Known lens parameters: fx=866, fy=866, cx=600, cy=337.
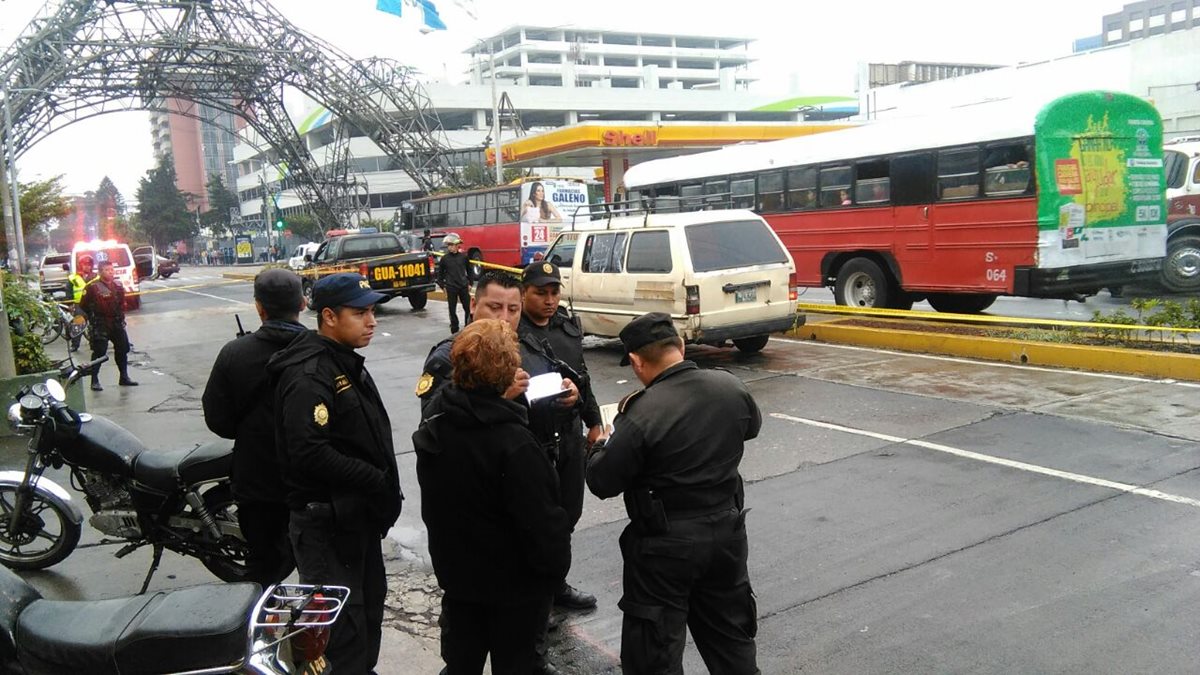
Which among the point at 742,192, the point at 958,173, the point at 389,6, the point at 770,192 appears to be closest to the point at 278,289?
the point at 958,173

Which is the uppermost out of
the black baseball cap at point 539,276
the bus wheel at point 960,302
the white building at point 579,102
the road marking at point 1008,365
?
the white building at point 579,102

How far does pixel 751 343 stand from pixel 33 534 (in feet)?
27.6

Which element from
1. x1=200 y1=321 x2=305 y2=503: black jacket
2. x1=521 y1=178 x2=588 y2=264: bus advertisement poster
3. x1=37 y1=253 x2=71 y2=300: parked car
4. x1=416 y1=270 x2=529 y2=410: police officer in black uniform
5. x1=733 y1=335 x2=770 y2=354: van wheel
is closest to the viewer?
x1=416 y1=270 x2=529 y2=410: police officer in black uniform

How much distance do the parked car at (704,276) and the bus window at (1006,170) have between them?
3.51m

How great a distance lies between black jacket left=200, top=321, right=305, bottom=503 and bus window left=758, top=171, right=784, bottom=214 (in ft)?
42.4

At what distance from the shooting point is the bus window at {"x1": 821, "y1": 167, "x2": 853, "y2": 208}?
47.3 ft

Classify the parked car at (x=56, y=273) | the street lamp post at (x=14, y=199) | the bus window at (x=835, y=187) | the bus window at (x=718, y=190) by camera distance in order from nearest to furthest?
the bus window at (x=835, y=187) → the bus window at (x=718, y=190) → the street lamp post at (x=14, y=199) → the parked car at (x=56, y=273)

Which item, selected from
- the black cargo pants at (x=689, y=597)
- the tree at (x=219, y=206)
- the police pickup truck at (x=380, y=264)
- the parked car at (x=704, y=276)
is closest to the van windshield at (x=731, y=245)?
the parked car at (x=704, y=276)

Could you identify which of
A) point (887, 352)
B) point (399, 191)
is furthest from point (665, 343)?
point (399, 191)

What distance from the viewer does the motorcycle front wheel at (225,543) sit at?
4812 mm

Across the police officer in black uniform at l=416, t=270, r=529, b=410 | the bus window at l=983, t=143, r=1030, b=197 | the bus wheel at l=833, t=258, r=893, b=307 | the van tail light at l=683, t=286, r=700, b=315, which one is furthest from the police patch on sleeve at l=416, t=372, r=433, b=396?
the bus wheel at l=833, t=258, r=893, b=307

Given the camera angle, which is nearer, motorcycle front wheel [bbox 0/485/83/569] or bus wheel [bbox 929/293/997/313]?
motorcycle front wheel [bbox 0/485/83/569]

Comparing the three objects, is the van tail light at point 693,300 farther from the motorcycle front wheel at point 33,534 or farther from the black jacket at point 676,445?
the black jacket at point 676,445

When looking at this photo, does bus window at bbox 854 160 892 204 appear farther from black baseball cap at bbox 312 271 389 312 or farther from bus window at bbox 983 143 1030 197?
black baseball cap at bbox 312 271 389 312
